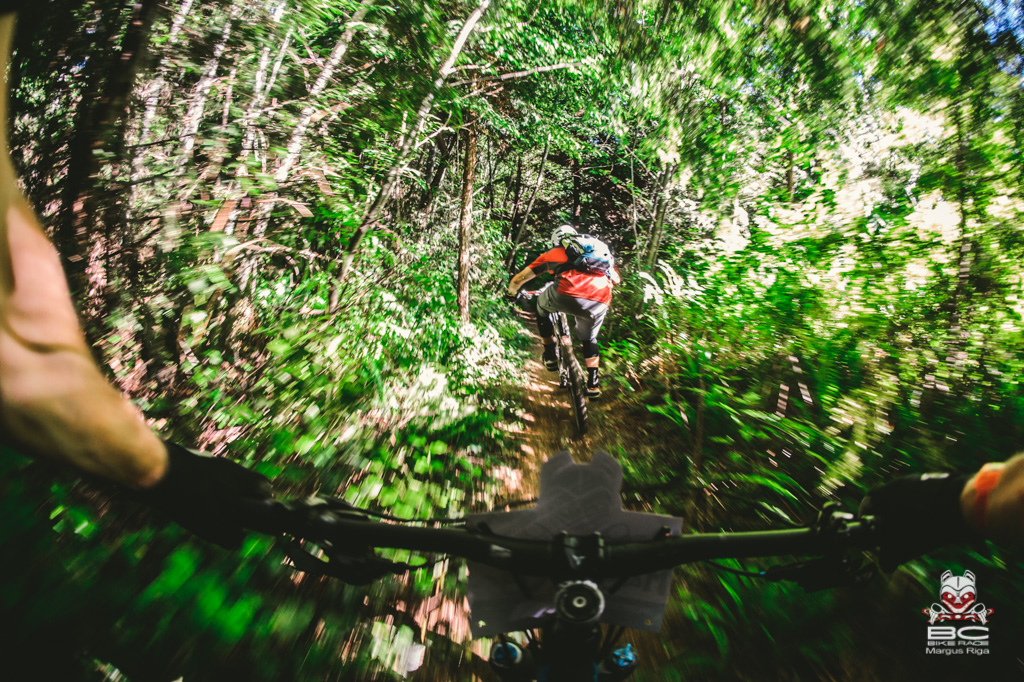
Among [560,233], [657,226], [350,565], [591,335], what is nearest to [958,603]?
[350,565]

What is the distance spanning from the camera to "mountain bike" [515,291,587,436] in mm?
4918

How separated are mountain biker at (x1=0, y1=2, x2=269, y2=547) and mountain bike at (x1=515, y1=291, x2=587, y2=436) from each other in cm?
455

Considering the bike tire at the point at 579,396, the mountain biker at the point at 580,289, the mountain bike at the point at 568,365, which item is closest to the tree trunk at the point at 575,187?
the mountain bike at the point at 568,365

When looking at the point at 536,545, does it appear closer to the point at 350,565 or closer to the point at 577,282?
the point at 350,565

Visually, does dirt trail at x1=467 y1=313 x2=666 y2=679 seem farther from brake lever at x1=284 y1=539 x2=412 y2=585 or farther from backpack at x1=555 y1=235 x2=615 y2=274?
brake lever at x1=284 y1=539 x2=412 y2=585

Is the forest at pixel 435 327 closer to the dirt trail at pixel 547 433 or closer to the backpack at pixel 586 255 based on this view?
the dirt trail at pixel 547 433

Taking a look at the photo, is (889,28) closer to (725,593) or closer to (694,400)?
(694,400)

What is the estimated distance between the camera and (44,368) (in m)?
0.59

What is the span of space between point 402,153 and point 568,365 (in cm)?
358

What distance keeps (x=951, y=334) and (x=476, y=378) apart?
5.00 metres

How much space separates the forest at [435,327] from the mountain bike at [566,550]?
229 millimetres

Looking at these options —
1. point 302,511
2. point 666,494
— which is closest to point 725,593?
point 666,494

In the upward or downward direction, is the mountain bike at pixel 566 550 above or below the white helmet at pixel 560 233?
below

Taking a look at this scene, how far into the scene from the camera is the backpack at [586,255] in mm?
4840
